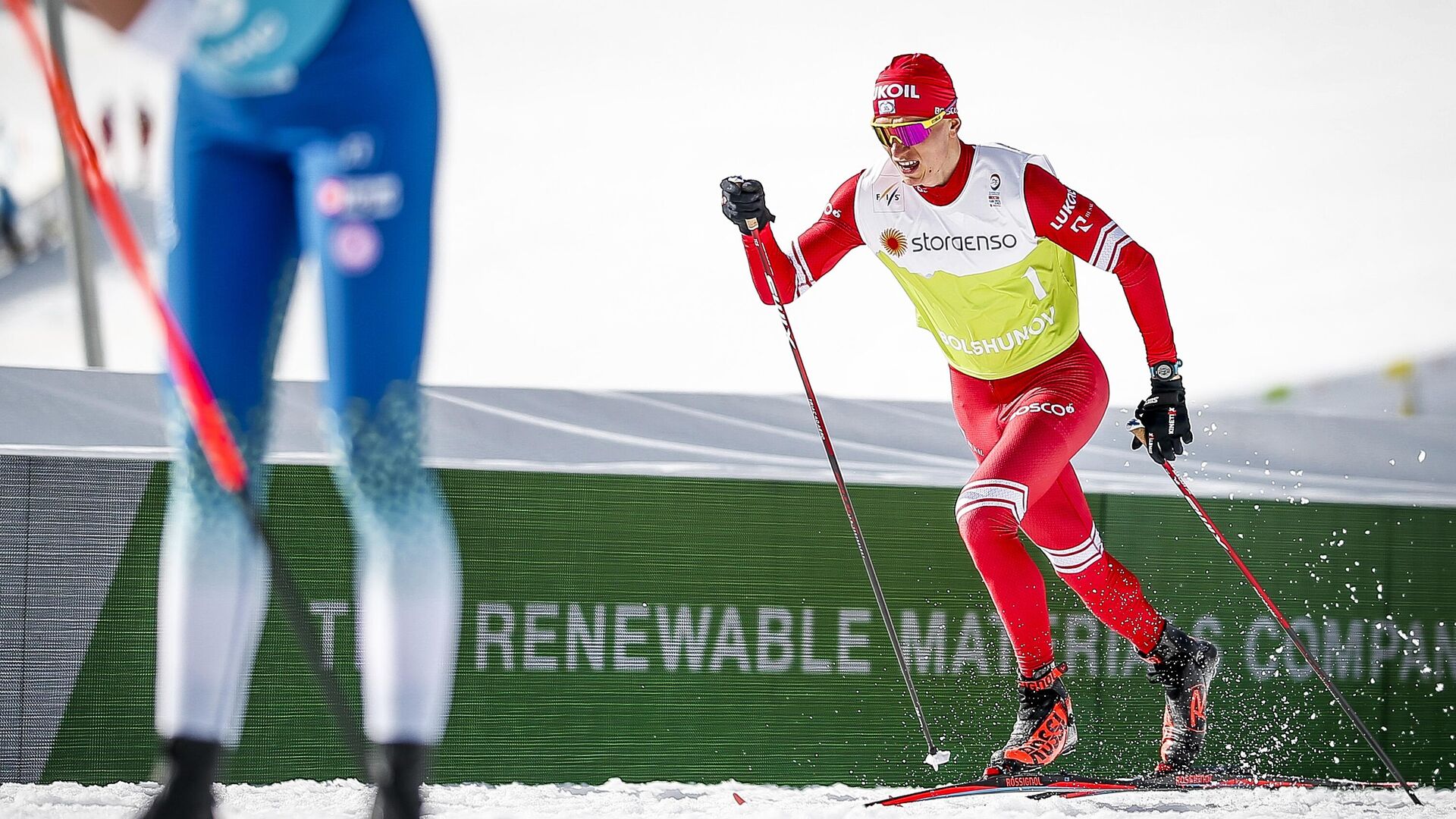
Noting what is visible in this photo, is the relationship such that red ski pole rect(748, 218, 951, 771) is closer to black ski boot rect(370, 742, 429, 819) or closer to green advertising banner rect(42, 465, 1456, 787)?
green advertising banner rect(42, 465, 1456, 787)

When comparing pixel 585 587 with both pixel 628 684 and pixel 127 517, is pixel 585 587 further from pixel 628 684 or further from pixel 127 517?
pixel 127 517

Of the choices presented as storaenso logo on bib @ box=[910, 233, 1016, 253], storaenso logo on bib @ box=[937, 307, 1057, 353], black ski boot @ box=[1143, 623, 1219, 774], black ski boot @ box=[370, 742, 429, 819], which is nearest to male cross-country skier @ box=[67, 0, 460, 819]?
black ski boot @ box=[370, 742, 429, 819]

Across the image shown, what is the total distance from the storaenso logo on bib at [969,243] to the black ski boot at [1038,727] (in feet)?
3.15

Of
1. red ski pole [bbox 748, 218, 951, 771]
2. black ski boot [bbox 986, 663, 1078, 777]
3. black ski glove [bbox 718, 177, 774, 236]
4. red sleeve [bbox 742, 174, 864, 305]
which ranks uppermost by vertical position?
black ski glove [bbox 718, 177, 774, 236]

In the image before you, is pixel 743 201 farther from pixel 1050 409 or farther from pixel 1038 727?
pixel 1038 727

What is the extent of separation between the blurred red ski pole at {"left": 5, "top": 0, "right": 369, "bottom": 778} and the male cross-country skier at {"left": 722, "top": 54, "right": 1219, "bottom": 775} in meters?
1.91

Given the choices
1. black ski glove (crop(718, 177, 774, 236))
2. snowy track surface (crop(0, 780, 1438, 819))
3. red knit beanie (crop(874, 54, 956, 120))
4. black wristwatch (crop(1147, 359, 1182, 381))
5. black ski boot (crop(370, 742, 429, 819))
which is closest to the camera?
black ski boot (crop(370, 742, 429, 819))

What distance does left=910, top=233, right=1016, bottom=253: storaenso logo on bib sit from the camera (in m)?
2.87

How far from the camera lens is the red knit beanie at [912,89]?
2.78 m

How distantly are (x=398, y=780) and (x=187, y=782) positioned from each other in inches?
7.7

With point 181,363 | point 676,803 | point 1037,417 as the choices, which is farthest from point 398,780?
point 1037,417

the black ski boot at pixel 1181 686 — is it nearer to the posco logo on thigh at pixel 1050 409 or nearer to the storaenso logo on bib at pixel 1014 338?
the posco logo on thigh at pixel 1050 409

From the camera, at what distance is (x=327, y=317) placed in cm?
108

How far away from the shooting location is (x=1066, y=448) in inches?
112
